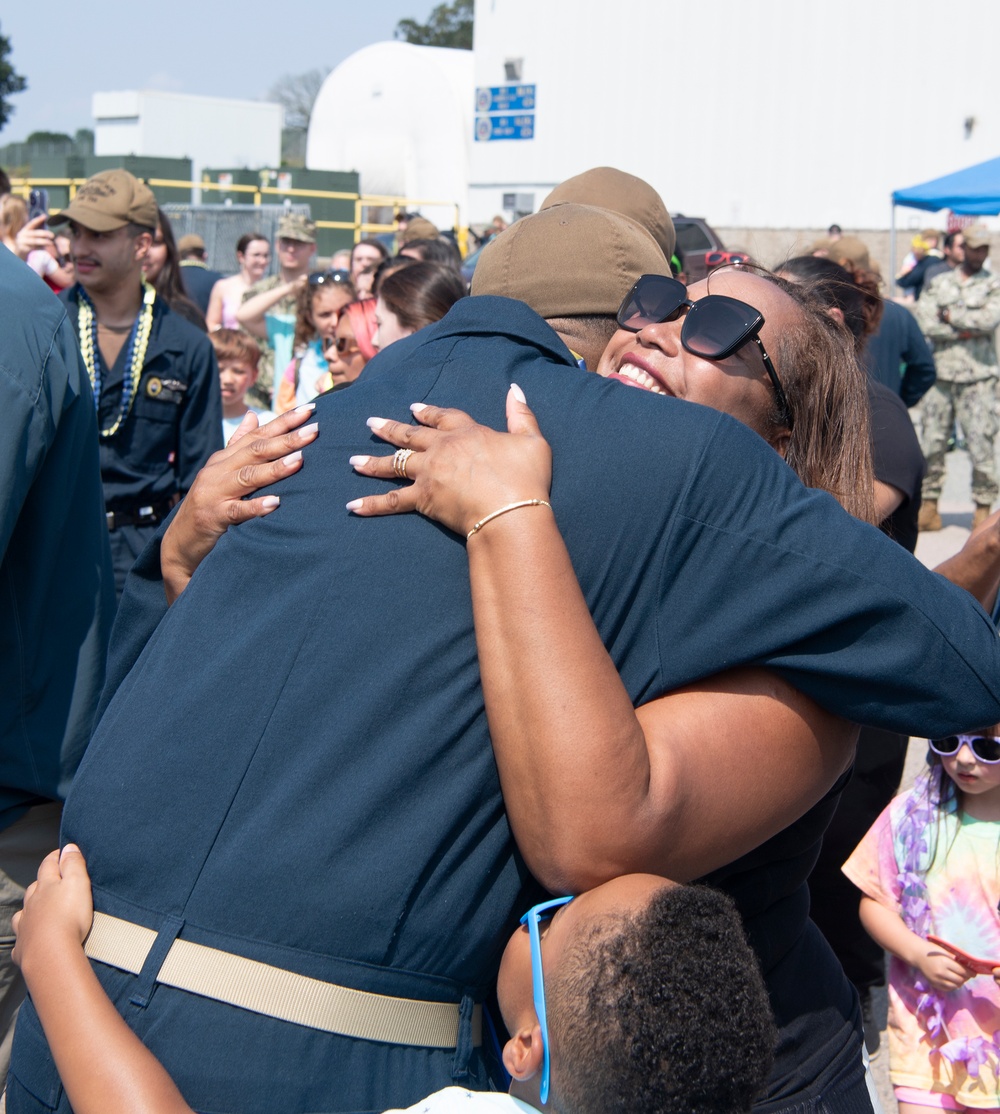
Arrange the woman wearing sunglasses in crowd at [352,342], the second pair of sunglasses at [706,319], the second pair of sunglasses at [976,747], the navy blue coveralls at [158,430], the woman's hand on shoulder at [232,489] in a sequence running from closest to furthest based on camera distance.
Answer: the woman's hand on shoulder at [232,489] → the second pair of sunglasses at [706,319] → the second pair of sunglasses at [976,747] → the navy blue coveralls at [158,430] → the woman wearing sunglasses in crowd at [352,342]

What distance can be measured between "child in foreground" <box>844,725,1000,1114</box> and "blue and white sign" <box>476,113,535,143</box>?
30.3 meters

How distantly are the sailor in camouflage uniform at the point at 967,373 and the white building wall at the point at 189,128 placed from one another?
3740 centimetres

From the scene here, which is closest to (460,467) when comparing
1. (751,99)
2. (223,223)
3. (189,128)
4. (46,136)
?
(223,223)

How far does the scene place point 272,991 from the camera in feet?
4.48

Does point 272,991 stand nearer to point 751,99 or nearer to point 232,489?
point 232,489

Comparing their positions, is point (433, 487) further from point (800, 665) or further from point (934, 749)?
point (934, 749)

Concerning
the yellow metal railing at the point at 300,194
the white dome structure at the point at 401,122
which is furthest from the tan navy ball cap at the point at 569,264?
the white dome structure at the point at 401,122

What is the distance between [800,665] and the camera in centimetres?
147

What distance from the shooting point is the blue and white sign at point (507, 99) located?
31453 millimetres

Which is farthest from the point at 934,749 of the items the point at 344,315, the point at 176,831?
the point at 344,315

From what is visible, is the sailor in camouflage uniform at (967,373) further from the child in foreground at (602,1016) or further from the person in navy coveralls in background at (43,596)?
the child in foreground at (602,1016)

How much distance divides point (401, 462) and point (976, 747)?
206cm

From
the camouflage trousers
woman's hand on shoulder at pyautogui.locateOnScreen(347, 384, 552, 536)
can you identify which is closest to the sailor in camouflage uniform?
the camouflage trousers

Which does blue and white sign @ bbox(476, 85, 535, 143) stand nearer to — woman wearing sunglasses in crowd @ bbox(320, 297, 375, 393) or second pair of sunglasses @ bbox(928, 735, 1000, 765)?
woman wearing sunglasses in crowd @ bbox(320, 297, 375, 393)
